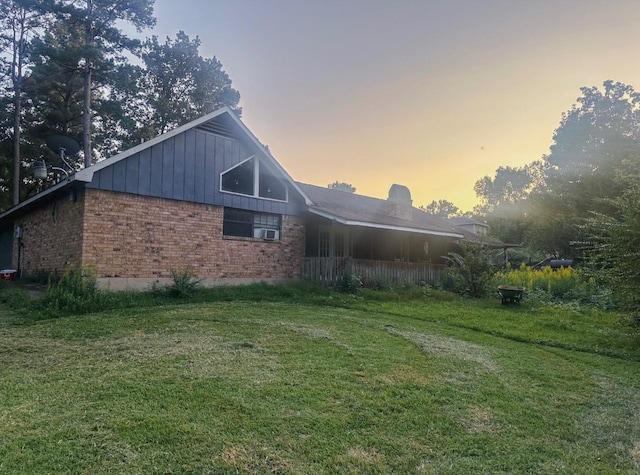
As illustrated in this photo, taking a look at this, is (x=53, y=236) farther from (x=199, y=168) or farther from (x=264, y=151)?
(x=264, y=151)

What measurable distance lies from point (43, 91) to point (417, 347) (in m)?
26.1

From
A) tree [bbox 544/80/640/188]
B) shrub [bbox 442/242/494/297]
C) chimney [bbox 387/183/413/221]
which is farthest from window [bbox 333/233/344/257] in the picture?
tree [bbox 544/80/640/188]

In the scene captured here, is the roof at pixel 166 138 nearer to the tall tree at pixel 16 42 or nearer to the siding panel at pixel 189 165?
the siding panel at pixel 189 165

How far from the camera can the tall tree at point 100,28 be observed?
20.2m

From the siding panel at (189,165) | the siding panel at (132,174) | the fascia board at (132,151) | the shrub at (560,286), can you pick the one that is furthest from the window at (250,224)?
the shrub at (560,286)

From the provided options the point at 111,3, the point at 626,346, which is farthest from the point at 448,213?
the point at 626,346

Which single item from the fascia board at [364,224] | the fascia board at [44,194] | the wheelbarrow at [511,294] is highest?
the fascia board at [44,194]

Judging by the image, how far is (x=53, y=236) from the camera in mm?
11875

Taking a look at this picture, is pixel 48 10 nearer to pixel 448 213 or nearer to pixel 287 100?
pixel 287 100

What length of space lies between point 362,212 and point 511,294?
21.4ft

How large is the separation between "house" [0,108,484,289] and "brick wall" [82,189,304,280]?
0.08 feet

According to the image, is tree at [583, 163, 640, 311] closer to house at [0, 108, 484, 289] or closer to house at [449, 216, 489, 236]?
house at [0, 108, 484, 289]

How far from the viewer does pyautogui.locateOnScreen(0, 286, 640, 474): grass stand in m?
2.86

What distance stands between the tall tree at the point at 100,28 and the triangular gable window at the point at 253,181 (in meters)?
11.5
